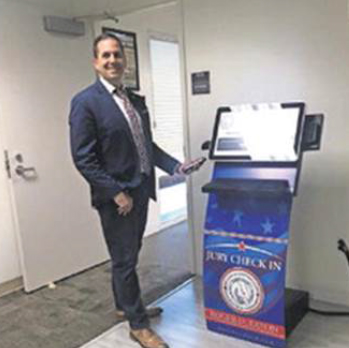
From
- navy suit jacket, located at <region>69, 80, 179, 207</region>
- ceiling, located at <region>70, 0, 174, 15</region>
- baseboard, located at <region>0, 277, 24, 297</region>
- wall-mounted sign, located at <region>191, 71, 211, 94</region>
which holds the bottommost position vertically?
baseboard, located at <region>0, 277, 24, 297</region>

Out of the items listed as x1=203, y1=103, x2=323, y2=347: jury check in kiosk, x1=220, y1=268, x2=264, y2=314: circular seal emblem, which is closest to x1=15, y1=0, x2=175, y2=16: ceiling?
x1=203, y1=103, x2=323, y2=347: jury check in kiosk

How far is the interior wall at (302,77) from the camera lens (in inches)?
98.3

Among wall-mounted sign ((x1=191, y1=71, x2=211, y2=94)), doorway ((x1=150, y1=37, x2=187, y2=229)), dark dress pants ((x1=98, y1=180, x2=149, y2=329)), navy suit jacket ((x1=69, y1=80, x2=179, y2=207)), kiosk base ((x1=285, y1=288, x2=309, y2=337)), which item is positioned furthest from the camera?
doorway ((x1=150, y1=37, x2=187, y2=229))

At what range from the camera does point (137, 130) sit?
228 centimetres

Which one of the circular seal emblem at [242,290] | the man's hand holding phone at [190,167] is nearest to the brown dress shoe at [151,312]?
the circular seal emblem at [242,290]

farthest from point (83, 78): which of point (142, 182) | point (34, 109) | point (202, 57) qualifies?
point (142, 182)

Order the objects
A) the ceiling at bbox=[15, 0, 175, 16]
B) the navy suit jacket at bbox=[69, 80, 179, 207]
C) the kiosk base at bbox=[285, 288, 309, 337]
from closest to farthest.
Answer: the navy suit jacket at bbox=[69, 80, 179, 207]
the kiosk base at bbox=[285, 288, 309, 337]
the ceiling at bbox=[15, 0, 175, 16]

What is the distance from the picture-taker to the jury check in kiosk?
7.06 ft

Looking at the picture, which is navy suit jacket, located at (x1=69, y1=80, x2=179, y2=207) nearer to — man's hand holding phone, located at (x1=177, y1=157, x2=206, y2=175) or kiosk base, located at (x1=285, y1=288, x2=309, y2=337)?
man's hand holding phone, located at (x1=177, y1=157, x2=206, y2=175)

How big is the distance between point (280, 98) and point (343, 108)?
396 millimetres

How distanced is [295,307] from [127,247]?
3.41 ft

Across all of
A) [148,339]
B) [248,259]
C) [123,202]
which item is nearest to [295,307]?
[248,259]

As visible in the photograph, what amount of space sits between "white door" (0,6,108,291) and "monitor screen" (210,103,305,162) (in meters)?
1.49

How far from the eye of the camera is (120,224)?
2.24 metres
